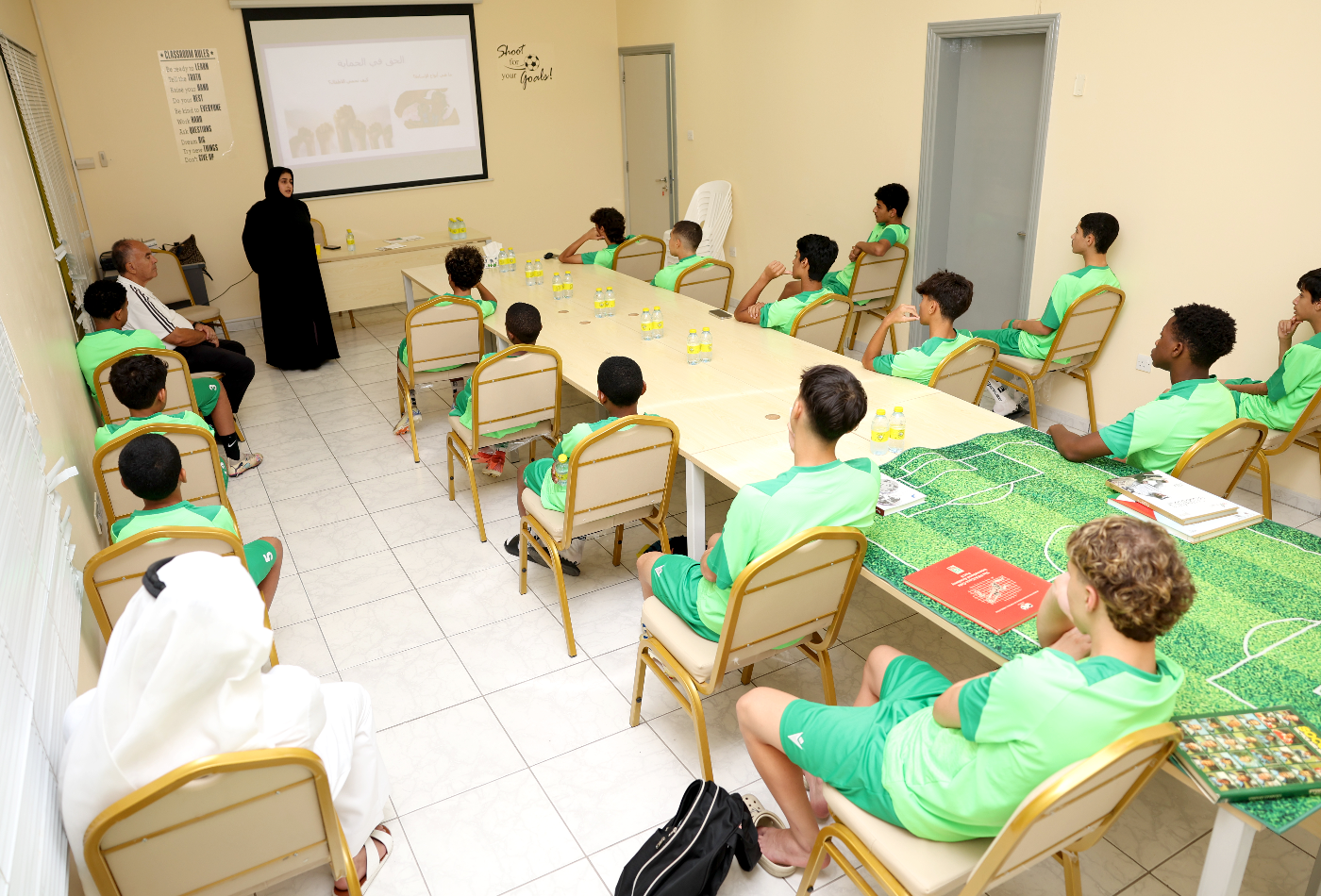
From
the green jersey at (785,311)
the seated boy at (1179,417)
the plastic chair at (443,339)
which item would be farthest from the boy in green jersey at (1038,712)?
the plastic chair at (443,339)

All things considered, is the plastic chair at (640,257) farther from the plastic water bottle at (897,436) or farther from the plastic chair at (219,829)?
the plastic chair at (219,829)

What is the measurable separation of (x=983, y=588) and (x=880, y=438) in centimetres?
86

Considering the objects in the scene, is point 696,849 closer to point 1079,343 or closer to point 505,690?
point 505,690

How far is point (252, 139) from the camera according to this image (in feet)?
23.5

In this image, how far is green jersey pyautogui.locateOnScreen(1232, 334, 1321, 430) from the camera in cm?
346

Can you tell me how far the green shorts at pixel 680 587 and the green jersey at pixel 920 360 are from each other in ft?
5.27

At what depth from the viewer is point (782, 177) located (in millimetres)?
6711

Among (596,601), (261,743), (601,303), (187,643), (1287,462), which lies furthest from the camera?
(601,303)

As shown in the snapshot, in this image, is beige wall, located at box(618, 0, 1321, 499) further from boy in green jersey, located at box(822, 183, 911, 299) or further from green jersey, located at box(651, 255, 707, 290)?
green jersey, located at box(651, 255, 707, 290)

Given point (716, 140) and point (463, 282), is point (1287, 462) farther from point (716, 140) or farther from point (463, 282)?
point (716, 140)

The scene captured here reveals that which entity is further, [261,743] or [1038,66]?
[1038,66]

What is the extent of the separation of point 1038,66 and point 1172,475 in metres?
3.22

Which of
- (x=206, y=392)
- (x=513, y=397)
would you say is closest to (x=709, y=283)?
(x=513, y=397)

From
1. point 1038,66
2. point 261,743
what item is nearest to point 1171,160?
point 1038,66
